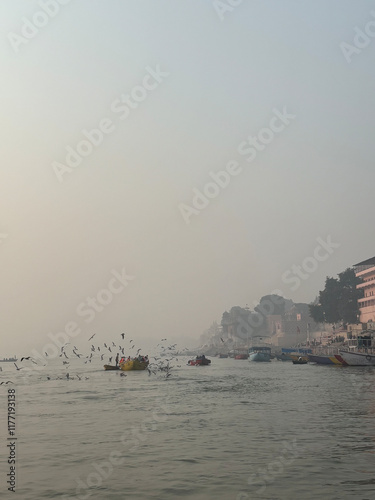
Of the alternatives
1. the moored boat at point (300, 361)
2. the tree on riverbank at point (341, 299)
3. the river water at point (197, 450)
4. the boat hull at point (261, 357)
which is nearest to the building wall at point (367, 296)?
the tree on riverbank at point (341, 299)

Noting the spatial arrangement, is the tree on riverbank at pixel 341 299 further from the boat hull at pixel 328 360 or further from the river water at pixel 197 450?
the river water at pixel 197 450

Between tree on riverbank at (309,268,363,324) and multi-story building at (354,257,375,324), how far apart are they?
15.1ft

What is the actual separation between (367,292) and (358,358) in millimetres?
50275

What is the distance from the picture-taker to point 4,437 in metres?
28.8

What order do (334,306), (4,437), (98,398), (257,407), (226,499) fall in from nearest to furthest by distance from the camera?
(226,499) < (4,437) < (257,407) < (98,398) < (334,306)

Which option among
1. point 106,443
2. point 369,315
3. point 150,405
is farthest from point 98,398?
point 369,315

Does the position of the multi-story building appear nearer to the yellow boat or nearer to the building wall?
the building wall

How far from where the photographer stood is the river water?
1748 cm

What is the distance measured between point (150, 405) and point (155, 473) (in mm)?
22430

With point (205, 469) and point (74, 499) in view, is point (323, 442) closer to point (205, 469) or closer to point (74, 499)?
point (205, 469)

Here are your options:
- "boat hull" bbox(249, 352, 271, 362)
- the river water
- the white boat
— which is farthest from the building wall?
the river water

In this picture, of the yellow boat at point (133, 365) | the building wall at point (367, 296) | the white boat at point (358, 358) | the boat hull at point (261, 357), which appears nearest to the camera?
the white boat at point (358, 358)

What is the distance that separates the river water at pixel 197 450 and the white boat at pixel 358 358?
141 ft

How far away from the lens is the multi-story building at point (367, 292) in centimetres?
12788
